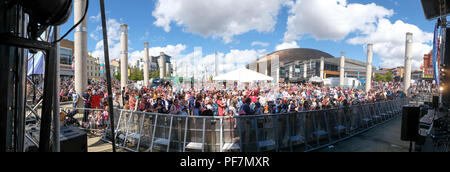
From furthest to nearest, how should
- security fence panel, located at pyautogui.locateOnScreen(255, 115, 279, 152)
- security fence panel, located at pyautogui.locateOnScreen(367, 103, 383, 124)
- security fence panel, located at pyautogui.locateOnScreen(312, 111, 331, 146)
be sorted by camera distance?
security fence panel, located at pyautogui.locateOnScreen(367, 103, 383, 124), security fence panel, located at pyautogui.locateOnScreen(312, 111, 331, 146), security fence panel, located at pyautogui.locateOnScreen(255, 115, 279, 152)

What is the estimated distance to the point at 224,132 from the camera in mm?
4992

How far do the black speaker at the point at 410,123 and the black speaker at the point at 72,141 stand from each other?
24.1 ft

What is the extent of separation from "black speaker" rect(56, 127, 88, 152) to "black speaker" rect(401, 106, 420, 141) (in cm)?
733

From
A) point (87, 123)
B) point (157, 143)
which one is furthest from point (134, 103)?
point (157, 143)

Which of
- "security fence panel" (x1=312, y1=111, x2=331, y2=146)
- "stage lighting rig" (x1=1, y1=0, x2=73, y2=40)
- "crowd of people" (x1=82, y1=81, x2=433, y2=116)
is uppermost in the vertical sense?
"stage lighting rig" (x1=1, y1=0, x2=73, y2=40)

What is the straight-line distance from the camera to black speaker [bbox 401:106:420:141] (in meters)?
4.54

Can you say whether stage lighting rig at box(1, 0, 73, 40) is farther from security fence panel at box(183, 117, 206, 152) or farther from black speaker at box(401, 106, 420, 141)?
black speaker at box(401, 106, 420, 141)

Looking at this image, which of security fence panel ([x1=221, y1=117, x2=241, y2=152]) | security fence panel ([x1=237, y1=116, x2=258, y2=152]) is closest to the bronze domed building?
security fence panel ([x1=237, y1=116, x2=258, y2=152])

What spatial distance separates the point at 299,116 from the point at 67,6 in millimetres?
5838

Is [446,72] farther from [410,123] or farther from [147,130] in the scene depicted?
[147,130]

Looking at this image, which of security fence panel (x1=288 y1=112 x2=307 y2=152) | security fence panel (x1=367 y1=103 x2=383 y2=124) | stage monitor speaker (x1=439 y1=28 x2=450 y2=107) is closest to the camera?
security fence panel (x1=288 y1=112 x2=307 y2=152)

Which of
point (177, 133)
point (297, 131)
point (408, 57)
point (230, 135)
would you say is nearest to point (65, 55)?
point (177, 133)

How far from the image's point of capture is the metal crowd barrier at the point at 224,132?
4.98 metres
